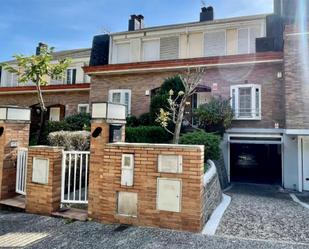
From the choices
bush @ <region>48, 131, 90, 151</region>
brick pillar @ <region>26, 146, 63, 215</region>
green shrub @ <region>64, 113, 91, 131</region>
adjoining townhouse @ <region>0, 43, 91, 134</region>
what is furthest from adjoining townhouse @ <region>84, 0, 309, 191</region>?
brick pillar @ <region>26, 146, 63, 215</region>

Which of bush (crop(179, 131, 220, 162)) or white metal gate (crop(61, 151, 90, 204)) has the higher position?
bush (crop(179, 131, 220, 162))

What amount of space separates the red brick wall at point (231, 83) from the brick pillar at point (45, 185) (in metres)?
9.22

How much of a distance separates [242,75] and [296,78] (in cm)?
267

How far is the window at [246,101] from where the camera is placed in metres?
Answer: 12.7

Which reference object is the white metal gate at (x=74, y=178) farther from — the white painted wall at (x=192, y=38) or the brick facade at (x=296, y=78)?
the white painted wall at (x=192, y=38)

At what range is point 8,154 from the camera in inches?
274

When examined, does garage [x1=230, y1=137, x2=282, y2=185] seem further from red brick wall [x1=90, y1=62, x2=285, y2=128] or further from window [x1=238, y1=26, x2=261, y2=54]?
window [x1=238, y1=26, x2=261, y2=54]

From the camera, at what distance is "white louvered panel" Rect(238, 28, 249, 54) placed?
16703mm

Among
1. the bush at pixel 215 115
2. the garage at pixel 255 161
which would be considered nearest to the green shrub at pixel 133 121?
the bush at pixel 215 115

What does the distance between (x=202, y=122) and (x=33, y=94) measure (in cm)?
1375

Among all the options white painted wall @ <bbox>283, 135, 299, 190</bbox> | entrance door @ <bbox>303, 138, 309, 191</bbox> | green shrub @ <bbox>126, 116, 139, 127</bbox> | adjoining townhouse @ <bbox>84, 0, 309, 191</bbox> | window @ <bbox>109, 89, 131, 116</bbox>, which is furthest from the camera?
window @ <bbox>109, 89, 131, 116</bbox>

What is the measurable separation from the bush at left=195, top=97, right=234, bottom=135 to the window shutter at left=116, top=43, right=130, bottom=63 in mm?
8633

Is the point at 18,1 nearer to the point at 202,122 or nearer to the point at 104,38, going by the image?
the point at 202,122

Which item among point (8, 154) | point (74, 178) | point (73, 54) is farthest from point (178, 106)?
point (73, 54)
